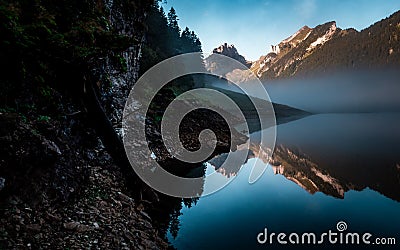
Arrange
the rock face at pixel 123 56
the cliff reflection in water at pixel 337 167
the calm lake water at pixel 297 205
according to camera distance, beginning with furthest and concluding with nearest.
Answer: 1. the rock face at pixel 123 56
2. the cliff reflection in water at pixel 337 167
3. the calm lake water at pixel 297 205

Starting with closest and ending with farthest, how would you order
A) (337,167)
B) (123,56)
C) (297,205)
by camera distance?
(297,205) → (123,56) → (337,167)

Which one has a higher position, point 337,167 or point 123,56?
point 123,56

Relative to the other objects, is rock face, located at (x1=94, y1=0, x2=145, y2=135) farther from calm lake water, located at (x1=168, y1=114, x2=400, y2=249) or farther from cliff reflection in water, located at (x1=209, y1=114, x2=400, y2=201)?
cliff reflection in water, located at (x1=209, y1=114, x2=400, y2=201)

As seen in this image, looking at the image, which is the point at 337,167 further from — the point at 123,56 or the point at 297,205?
the point at 123,56

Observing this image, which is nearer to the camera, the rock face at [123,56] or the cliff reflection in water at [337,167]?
the cliff reflection in water at [337,167]

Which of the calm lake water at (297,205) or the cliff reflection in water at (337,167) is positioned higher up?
the cliff reflection in water at (337,167)

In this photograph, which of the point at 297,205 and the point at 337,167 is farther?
the point at 337,167

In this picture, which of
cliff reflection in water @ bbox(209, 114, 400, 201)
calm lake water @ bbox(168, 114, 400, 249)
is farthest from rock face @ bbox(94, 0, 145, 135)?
cliff reflection in water @ bbox(209, 114, 400, 201)

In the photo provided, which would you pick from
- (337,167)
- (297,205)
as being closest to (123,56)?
(297,205)

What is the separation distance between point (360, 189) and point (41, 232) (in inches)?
684

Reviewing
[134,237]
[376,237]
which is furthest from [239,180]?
[134,237]

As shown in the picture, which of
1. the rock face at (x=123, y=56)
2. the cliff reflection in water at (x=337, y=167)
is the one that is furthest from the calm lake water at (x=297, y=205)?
the rock face at (x=123, y=56)

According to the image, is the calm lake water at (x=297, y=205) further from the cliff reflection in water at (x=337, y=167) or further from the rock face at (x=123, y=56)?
the rock face at (x=123, y=56)

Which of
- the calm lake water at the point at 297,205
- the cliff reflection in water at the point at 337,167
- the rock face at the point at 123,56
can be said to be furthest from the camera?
the rock face at the point at 123,56
